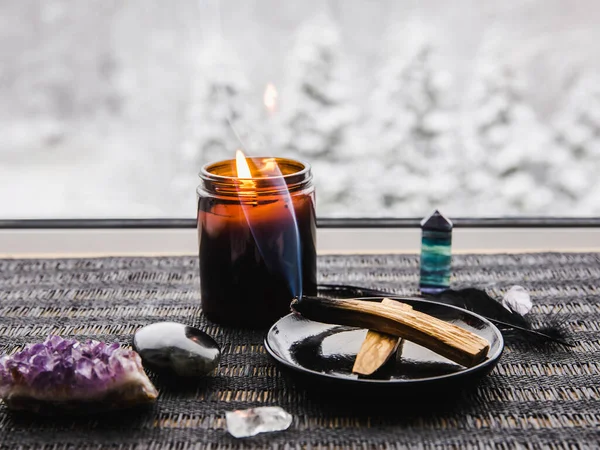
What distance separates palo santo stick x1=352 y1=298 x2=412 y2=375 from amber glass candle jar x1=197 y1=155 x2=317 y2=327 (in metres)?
0.11

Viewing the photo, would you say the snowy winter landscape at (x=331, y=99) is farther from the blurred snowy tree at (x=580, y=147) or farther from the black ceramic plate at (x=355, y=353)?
the black ceramic plate at (x=355, y=353)

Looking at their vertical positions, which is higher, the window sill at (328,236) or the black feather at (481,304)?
the black feather at (481,304)

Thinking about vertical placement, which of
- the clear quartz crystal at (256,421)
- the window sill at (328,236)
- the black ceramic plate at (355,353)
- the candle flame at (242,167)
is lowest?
the window sill at (328,236)

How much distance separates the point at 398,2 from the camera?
7.86 ft

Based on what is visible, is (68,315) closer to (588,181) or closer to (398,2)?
(398,2)

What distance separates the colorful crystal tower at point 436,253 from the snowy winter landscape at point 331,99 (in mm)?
1687

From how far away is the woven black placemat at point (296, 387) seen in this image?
1.47 ft

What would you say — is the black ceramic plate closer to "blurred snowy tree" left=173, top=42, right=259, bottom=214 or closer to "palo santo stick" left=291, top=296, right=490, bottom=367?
"palo santo stick" left=291, top=296, right=490, bottom=367

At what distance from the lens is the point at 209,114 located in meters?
2.66

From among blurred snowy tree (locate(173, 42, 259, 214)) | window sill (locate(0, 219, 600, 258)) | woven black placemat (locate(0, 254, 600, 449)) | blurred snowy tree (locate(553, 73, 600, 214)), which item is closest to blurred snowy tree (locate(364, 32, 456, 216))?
blurred snowy tree (locate(553, 73, 600, 214))

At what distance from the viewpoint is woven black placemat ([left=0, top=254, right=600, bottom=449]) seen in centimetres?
45

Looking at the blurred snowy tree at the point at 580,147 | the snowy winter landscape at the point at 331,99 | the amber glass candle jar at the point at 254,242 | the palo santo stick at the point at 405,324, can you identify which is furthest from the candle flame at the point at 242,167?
the blurred snowy tree at the point at 580,147

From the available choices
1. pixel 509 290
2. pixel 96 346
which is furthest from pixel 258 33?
pixel 96 346

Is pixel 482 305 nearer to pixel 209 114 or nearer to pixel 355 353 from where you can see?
pixel 355 353
